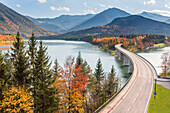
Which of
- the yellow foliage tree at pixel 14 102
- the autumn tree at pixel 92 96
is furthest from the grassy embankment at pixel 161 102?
the yellow foliage tree at pixel 14 102

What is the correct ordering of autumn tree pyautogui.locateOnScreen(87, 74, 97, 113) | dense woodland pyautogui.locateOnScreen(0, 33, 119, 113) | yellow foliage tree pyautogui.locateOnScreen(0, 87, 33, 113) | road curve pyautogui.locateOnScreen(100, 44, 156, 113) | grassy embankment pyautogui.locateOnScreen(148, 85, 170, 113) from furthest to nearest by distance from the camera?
autumn tree pyautogui.locateOnScreen(87, 74, 97, 113) < grassy embankment pyautogui.locateOnScreen(148, 85, 170, 113) < road curve pyautogui.locateOnScreen(100, 44, 156, 113) < dense woodland pyautogui.locateOnScreen(0, 33, 119, 113) < yellow foliage tree pyautogui.locateOnScreen(0, 87, 33, 113)

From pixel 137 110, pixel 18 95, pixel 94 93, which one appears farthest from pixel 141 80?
pixel 18 95

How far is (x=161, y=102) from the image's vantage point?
82.2 ft

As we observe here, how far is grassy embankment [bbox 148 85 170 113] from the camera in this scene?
22.4 meters

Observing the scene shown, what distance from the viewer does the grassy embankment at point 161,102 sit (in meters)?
22.4

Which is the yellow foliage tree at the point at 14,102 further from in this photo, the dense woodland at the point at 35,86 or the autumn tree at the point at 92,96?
the autumn tree at the point at 92,96

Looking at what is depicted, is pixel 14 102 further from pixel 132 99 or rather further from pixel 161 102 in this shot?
pixel 161 102

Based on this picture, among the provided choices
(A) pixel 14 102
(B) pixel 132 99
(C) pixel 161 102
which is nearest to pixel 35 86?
(A) pixel 14 102

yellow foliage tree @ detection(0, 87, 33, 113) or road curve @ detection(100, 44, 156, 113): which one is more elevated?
yellow foliage tree @ detection(0, 87, 33, 113)

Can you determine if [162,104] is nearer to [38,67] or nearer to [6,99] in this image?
[38,67]

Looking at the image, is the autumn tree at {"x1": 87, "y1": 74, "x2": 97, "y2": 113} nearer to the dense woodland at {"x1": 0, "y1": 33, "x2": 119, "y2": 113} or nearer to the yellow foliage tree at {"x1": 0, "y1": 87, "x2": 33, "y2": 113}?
the dense woodland at {"x1": 0, "y1": 33, "x2": 119, "y2": 113}

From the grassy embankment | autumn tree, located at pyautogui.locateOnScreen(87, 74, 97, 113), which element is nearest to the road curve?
the grassy embankment

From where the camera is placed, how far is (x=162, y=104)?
24.3 m

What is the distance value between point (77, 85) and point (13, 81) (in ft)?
33.6
